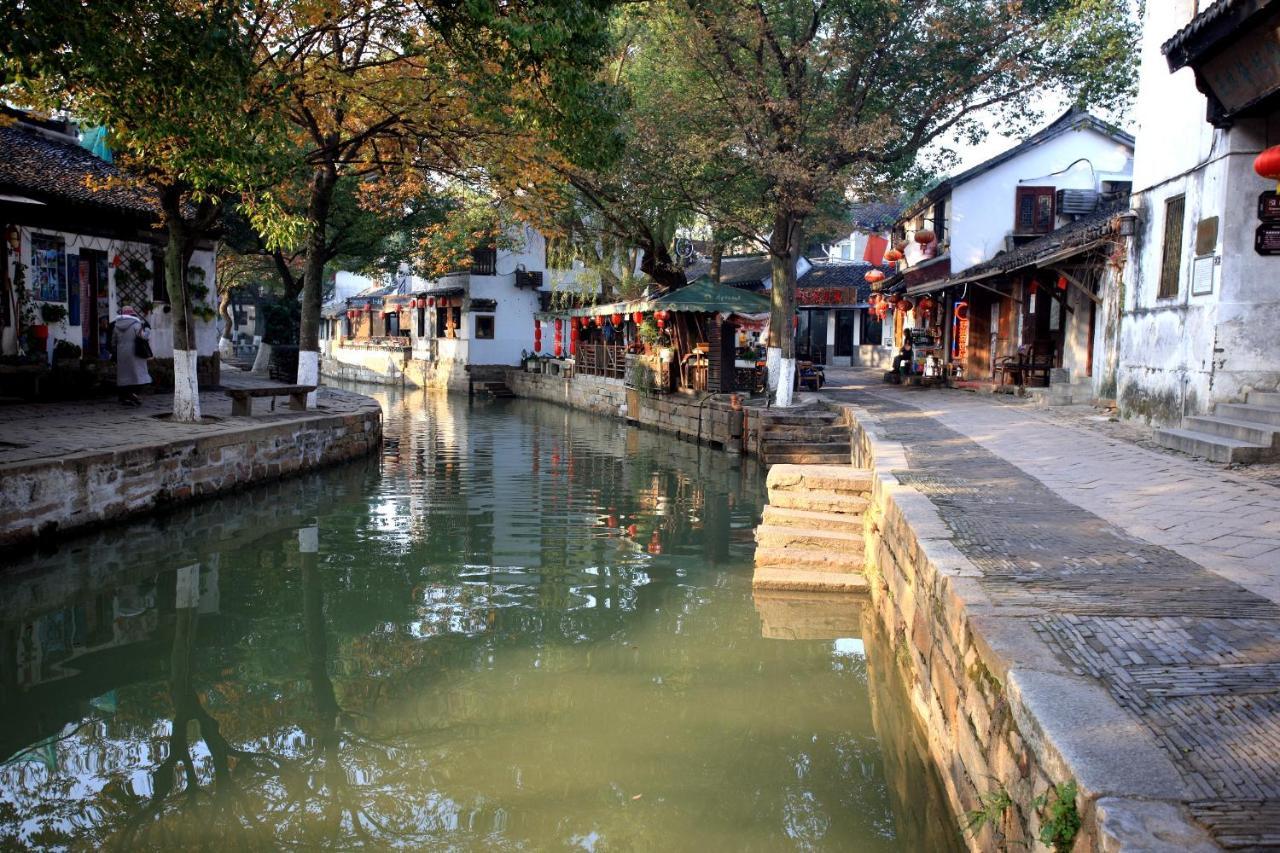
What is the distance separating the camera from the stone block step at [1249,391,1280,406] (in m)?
9.15

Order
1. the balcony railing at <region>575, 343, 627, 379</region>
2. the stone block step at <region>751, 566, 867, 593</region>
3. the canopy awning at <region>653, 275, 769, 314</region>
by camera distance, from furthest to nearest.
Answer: the balcony railing at <region>575, 343, 627, 379</region>, the canopy awning at <region>653, 275, 769, 314</region>, the stone block step at <region>751, 566, 867, 593</region>

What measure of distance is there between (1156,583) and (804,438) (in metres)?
11.2

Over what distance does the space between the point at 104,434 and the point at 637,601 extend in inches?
270

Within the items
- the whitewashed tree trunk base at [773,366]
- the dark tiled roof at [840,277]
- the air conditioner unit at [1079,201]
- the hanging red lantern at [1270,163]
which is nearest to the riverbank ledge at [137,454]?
the whitewashed tree trunk base at [773,366]

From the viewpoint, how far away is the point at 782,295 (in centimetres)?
1902

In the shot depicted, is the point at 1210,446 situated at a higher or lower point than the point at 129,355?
lower

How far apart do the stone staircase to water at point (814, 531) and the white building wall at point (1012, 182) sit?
15.3 metres

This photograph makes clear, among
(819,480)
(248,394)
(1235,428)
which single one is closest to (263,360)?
(248,394)

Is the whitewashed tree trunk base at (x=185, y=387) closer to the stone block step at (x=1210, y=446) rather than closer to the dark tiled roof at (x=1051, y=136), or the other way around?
the stone block step at (x=1210, y=446)

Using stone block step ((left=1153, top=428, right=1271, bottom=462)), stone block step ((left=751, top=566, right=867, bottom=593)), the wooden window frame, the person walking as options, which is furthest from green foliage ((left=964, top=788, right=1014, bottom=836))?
the wooden window frame

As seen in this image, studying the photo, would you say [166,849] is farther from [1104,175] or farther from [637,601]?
[1104,175]

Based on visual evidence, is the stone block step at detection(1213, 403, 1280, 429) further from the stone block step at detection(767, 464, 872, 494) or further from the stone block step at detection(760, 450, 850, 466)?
the stone block step at detection(760, 450, 850, 466)

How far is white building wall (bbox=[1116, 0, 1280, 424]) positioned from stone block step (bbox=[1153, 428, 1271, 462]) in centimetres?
56

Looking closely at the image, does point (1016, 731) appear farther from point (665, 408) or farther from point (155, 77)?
point (665, 408)
